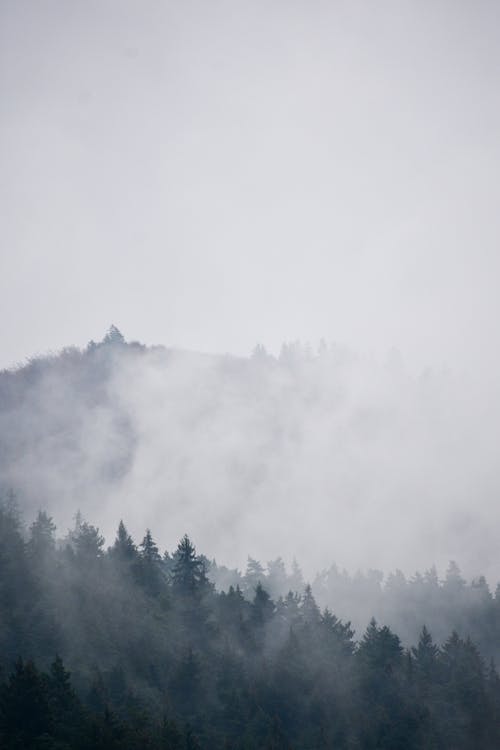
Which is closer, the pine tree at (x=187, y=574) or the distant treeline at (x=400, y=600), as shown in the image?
the pine tree at (x=187, y=574)

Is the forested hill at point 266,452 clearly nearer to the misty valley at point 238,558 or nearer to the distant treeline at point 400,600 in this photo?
the misty valley at point 238,558

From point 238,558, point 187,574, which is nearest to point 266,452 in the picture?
point 238,558

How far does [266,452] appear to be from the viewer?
14938 cm

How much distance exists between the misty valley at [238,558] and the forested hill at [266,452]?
0.54 m

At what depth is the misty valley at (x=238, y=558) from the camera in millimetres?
41500

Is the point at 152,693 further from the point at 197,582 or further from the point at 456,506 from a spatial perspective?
the point at 456,506

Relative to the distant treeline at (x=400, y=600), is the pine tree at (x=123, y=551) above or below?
above

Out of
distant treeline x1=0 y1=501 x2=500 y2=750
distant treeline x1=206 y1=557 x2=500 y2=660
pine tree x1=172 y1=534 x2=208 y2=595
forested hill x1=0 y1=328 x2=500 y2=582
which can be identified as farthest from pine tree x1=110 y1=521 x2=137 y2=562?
forested hill x1=0 y1=328 x2=500 y2=582

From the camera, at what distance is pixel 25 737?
93.2 feet

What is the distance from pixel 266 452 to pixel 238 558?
39086mm

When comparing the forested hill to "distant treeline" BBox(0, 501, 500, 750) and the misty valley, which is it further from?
"distant treeline" BBox(0, 501, 500, 750)

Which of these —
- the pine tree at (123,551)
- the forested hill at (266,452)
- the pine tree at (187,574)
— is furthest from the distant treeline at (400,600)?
the forested hill at (266,452)

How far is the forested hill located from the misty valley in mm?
541

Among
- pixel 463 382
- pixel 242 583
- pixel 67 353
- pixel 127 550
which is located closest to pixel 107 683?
pixel 127 550
